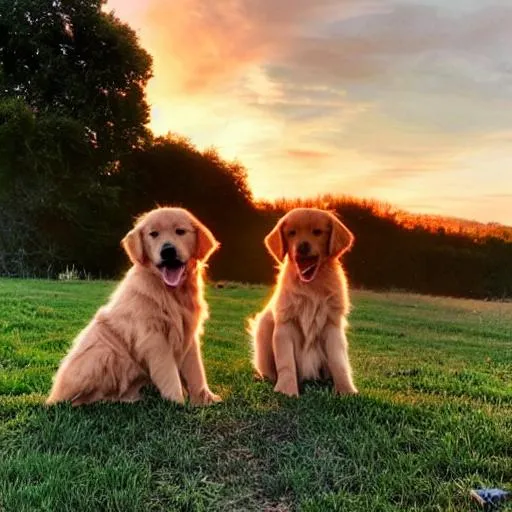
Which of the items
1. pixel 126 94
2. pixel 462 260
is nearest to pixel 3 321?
pixel 462 260

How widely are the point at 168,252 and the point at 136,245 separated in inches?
11.9

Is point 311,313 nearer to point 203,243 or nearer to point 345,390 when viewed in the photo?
point 345,390

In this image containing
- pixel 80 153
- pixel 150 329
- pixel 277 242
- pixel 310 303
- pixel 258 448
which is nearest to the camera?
pixel 258 448

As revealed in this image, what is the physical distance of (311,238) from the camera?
5.80 m

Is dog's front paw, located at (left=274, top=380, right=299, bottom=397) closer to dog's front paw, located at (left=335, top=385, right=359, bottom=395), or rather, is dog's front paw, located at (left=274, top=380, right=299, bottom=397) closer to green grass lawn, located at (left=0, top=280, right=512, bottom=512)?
green grass lawn, located at (left=0, top=280, right=512, bottom=512)

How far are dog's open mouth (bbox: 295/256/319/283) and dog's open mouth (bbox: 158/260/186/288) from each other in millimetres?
1068

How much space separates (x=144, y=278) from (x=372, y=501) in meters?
2.56

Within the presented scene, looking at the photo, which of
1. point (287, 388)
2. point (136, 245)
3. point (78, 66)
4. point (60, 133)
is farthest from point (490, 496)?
point (78, 66)

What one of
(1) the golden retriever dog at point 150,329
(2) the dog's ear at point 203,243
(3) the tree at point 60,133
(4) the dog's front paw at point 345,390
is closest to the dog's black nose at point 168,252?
(1) the golden retriever dog at point 150,329

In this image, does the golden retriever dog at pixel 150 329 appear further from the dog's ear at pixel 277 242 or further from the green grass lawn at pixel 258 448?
the dog's ear at pixel 277 242

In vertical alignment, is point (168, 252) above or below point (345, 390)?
above

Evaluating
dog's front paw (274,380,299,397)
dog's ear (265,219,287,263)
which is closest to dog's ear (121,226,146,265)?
dog's ear (265,219,287,263)

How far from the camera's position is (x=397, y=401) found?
5.75m

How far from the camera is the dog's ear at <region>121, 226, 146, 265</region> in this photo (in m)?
5.38
